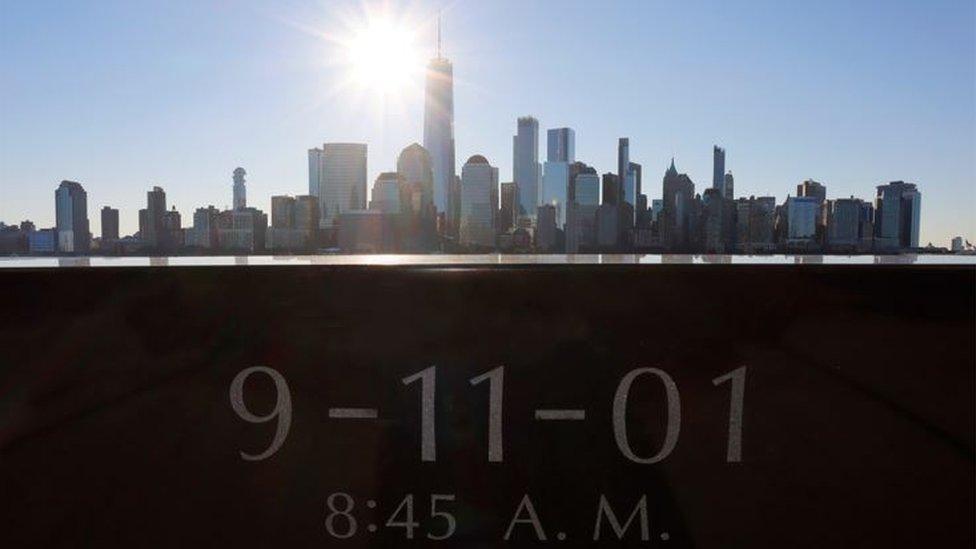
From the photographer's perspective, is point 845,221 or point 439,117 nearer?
point 845,221

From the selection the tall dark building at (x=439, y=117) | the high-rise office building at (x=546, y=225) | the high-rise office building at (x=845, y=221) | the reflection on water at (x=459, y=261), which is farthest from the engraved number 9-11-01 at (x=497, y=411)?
the tall dark building at (x=439, y=117)

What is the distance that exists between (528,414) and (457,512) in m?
0.41

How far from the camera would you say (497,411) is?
7.40 ft

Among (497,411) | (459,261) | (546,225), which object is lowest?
(497,411)

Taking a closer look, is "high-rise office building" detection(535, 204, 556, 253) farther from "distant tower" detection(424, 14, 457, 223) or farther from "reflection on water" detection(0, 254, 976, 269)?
"distant tower" detection(424, 14, 457, 223)

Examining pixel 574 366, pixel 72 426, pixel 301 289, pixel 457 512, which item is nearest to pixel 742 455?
pixel 574 366

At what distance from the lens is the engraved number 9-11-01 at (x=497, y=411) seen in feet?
7.37

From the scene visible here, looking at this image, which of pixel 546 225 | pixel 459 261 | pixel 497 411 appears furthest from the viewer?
pixel 546 225

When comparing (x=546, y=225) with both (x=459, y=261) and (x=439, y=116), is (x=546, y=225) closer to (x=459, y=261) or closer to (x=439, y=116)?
(x=459, y=261)

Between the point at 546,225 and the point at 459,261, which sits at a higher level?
the point at 546,225

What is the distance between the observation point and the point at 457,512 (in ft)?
7.39

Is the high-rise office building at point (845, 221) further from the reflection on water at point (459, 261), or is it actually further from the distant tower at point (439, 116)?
the distant tower at point (439, 116)

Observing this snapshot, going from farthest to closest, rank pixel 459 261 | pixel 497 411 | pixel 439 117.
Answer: pixel 439 117
pixel 459 261
pixel 497 411

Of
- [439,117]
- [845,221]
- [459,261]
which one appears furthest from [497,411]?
[439,117]
